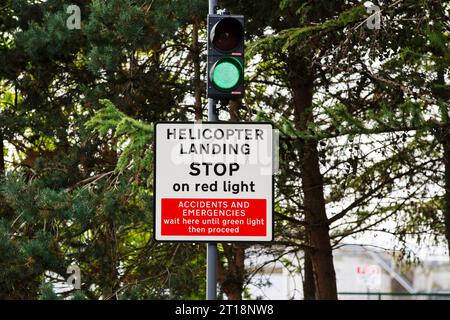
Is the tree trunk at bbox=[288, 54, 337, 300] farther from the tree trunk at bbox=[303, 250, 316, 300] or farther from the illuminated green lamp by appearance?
the illuminated green lamp

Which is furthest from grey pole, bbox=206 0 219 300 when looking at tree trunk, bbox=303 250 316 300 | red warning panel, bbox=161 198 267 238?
tree trunk, bbox=303 250 316 300

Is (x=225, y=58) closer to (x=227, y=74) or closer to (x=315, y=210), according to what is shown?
(x=227, y=74)

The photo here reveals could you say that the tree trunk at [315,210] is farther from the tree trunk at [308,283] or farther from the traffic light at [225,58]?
the traffic light at [225,58]

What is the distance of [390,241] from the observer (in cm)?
1733

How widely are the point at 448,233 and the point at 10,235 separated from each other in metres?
7.96

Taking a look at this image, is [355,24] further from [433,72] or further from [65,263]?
[65,263]

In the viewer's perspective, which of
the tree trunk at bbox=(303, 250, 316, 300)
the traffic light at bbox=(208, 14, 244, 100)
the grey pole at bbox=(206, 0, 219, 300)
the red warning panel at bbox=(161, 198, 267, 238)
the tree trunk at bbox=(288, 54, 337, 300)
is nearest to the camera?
the red warning panel at bbox=(161, 198, 267, 238)

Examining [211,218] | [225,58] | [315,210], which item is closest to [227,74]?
[225,58]

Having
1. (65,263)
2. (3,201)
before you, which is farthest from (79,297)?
(3,201)

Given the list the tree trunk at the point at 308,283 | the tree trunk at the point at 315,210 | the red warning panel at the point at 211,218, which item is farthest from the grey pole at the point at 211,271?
the tree trunk at the point at 308,283

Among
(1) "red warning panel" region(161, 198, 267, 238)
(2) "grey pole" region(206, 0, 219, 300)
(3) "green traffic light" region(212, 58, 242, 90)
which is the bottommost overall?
(2) "grey pole" region(206, 0, 219, 300)

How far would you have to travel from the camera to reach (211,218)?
25.0 ft

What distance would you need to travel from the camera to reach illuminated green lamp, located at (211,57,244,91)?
8242 mm

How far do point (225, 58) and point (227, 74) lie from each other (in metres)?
0.14
